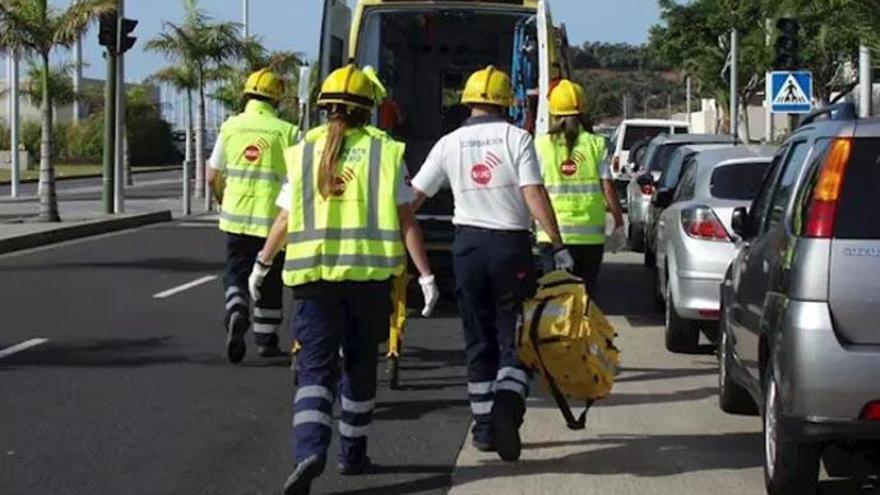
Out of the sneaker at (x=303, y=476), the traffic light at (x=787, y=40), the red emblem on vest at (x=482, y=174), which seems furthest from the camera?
the traffic light at (x=787, y=40)

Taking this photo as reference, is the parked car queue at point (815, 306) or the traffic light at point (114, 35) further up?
the traffic light at point (114, 35)

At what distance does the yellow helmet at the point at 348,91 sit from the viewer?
23.0 ft

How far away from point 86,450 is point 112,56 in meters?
20.1

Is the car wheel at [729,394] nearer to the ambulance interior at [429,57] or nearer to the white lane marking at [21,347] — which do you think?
the white lane marking at [21,347]

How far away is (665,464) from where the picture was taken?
25.3 feet

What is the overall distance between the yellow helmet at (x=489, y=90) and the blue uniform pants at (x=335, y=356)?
121 centimetres

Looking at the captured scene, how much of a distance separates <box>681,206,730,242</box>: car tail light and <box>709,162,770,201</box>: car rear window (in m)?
0.51

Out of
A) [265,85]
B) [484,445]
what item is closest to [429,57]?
[265,85]

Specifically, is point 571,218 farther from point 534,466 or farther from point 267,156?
point 534,466

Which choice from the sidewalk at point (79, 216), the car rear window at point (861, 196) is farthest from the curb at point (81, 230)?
the car rear window at point (861, 196)

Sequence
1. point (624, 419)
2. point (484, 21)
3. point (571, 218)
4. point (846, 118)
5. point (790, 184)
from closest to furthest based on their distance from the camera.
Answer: point (846, 118) < point (790, 184) < point (624, 419) < point (571, 218) < point (484, 21)

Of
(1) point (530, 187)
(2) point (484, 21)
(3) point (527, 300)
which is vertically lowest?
(3) point (527, 300)

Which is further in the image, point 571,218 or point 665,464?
point 571,218

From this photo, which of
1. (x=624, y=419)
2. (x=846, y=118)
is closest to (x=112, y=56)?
(x=624, y=419)
